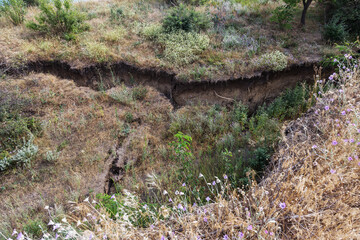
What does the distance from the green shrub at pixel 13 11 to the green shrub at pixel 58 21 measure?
1.55 metres

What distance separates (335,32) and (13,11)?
12172 mm

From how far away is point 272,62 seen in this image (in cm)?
657

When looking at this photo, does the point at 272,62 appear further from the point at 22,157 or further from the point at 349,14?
the point at 22,157

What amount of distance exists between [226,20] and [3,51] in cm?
827

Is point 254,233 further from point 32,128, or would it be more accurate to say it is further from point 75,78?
point 75,78

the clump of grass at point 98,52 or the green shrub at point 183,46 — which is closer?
the green shrub at point 183,46

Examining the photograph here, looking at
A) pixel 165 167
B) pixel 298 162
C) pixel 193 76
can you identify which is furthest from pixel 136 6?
pixel 298 162

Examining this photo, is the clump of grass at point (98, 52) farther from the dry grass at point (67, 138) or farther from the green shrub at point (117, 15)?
the green shrub at point (117, 15)

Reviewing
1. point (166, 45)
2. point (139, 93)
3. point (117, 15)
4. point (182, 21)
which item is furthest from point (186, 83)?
point (117, 15)

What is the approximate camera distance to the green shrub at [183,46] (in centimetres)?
693

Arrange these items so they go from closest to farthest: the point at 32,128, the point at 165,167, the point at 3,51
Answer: the point at 165,167, the point at 32,128, the point at 3,51

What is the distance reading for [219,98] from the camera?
667 centimetres

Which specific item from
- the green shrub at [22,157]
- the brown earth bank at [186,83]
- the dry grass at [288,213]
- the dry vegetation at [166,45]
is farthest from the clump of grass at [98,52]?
the dry grass at [288,213]

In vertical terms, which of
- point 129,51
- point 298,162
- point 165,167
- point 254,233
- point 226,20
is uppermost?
point 226,20
